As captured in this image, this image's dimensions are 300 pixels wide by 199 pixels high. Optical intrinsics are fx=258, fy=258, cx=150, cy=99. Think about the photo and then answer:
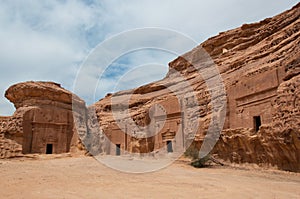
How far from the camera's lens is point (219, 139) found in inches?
645

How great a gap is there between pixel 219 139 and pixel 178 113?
5.23 metres

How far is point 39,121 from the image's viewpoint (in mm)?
24656

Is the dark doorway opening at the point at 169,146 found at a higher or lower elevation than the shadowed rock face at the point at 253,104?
lower

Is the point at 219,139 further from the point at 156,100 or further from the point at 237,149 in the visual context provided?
the point at 156,100

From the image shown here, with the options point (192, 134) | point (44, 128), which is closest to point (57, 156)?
point (44, 128)

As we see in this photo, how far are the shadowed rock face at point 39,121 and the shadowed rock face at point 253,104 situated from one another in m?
4.27

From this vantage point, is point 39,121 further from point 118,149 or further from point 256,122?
point 256,122

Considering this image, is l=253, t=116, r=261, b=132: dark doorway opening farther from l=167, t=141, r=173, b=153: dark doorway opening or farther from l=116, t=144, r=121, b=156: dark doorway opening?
l=116, t=144, r=121, b=156: dark doorway opening

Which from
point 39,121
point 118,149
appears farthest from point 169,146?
point 39,121

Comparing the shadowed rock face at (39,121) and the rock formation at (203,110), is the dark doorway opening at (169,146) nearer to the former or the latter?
the rock formation at (203,110)

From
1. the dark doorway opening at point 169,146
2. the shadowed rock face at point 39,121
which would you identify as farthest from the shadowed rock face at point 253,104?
the shadowed rock face at point 39,121

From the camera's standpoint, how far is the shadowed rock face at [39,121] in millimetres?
23094

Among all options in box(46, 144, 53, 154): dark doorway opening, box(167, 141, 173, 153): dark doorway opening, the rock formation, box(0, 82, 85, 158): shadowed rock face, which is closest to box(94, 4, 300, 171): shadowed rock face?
the rock formation

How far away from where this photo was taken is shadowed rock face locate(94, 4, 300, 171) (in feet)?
38.5
